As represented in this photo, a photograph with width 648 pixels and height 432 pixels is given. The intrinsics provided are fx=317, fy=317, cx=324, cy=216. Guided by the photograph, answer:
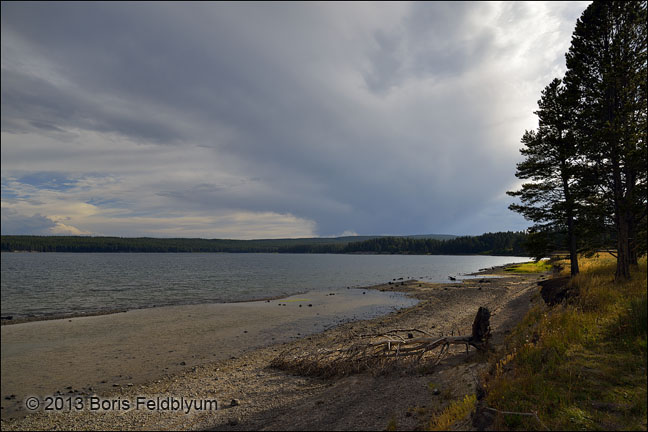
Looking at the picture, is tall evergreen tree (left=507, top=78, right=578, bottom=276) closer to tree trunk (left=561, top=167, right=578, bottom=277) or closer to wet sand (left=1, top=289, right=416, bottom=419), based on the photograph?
tree trunk (left=561, top=167, right=578, bottom=277)

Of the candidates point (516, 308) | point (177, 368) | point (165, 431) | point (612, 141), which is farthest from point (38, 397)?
point (516, 308)

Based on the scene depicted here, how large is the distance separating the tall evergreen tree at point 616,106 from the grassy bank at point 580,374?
7.53 meters

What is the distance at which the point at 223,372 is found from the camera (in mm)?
15898

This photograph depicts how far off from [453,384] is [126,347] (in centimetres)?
1977

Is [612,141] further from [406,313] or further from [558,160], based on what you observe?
[406,313]

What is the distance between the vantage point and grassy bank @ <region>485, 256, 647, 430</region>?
6090mm

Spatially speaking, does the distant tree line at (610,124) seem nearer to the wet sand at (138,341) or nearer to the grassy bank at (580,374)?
the grassy bank at (580,374)

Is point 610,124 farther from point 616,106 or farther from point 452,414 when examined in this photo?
point 452,414

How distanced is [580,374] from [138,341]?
24047mm

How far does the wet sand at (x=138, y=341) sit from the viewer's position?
49.9ft

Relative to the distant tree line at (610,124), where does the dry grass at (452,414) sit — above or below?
below

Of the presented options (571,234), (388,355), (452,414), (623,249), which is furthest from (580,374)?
(571,234)

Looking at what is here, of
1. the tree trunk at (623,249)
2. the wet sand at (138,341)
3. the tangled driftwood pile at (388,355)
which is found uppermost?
the tree trunk at (623,249)

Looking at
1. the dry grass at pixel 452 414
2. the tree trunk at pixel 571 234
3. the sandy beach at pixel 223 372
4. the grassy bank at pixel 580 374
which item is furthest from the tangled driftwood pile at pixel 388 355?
the tree trunk at pixel 571 234
